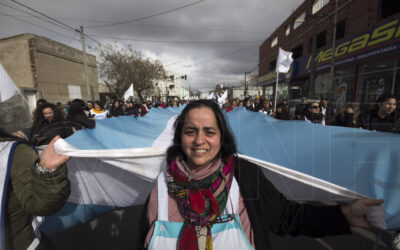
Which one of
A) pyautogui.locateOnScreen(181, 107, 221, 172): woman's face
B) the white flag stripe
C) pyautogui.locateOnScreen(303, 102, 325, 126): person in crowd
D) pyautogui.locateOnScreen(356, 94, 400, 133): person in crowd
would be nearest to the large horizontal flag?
pyautogui.locateOnScreen(181, 107, 221, 172): woman's face

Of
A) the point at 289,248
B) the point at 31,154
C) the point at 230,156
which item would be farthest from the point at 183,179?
the point at 289,248

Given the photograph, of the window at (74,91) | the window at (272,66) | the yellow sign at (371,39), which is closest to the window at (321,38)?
the yellow sign at (371,39)

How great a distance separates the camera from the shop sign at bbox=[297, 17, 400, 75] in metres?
7.28

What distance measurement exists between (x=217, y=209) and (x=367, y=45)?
11.8m

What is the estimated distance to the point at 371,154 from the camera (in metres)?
1.43

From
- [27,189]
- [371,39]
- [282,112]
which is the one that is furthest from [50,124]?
[371,39]

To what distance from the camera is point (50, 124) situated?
3.19 m

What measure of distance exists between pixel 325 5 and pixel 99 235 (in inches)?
697

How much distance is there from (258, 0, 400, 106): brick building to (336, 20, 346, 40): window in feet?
0.08

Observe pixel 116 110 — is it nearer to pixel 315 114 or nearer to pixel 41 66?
pixel 315 114

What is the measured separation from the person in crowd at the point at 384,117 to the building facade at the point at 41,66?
55.8 feet

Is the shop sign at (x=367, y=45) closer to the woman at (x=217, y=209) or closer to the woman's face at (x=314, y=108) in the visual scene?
the woman's face at (x=314, y=108)

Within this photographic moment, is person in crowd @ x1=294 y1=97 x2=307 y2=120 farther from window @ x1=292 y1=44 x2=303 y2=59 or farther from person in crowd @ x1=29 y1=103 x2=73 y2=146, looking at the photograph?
window @ x1=292 y1=44 x2=303 y2=59

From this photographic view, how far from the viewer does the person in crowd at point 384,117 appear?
314 cm
